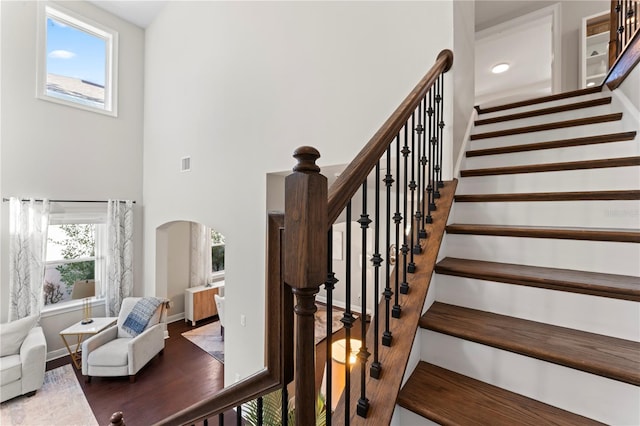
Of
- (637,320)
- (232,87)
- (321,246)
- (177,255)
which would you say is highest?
(232,87)

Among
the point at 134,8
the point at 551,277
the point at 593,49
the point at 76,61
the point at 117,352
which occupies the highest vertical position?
the point at 134,8

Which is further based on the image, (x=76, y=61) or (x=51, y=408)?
(x=76, y=61)

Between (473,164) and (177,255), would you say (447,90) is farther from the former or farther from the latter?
(177,255)

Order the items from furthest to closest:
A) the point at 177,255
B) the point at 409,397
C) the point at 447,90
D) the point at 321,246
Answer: the point at 177,255
the point at 447,90
the point at 409,397
the point at 321,246

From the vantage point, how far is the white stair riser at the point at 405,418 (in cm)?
94

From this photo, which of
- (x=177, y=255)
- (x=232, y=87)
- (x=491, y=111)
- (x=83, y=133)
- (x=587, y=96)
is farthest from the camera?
(x=177, y=255)

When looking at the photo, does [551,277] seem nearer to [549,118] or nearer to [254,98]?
[549,118]

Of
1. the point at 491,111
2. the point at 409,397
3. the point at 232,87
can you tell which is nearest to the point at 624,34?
the point at 491,111

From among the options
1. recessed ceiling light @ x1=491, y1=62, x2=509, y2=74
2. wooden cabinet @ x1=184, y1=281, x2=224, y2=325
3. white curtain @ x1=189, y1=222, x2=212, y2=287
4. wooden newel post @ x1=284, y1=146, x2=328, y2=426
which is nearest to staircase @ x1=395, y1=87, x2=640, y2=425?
wooden newel post @ x1=284, y1=146, x2=328, y2=426

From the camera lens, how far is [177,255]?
5.94m

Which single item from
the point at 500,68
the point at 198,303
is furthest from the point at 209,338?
the point at 500,68

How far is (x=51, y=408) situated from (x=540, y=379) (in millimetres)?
4817

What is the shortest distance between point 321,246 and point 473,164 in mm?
1928

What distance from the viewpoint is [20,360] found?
3432 millimetres
